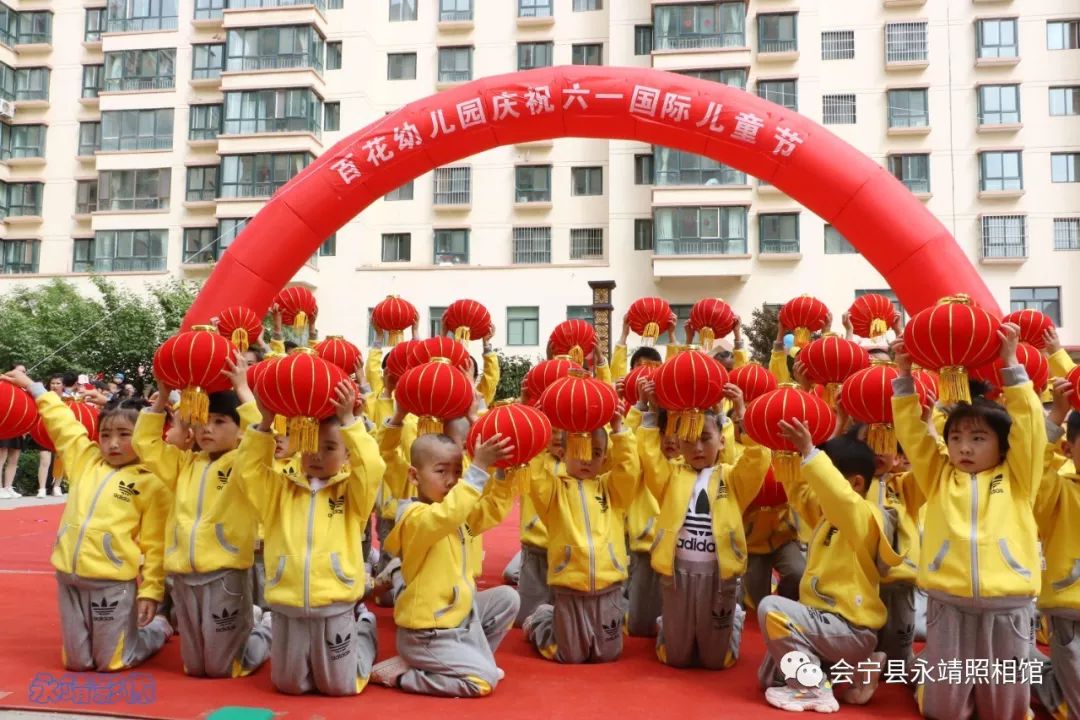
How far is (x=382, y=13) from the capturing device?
934 inches

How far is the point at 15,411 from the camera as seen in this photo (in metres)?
4.16

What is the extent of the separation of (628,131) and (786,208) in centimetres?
1501

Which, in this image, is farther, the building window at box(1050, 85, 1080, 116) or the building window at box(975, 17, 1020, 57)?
the building window at box(975, 17, 1020, 57)

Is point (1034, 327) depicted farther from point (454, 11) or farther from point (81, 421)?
point (454, 11)

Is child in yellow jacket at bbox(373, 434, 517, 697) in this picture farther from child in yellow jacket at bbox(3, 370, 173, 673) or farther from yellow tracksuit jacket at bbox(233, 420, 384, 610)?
child in yellow jacket at bbox(3, 370, 173, 673)

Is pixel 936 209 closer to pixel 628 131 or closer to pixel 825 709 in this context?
pixel 628 131

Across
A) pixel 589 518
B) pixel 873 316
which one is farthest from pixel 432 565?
pixel 873 316

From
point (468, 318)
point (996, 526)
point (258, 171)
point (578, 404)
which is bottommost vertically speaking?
point (996, 526)

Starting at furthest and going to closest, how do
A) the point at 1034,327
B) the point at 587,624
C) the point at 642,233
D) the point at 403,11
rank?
1. the point at 403,11
2. the point at 642,233
3. the point at 1034,327
4. the point at 587,624

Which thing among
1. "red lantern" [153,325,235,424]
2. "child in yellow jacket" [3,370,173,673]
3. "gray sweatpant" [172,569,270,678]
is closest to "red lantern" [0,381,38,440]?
"child in yellow jacket" [3,370,173,673]

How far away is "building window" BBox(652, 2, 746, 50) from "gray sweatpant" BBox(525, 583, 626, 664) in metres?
19.6

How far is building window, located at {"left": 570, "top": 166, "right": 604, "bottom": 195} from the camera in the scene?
2266 centimetres

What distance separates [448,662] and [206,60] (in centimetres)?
2402

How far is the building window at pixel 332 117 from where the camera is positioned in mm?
23453
